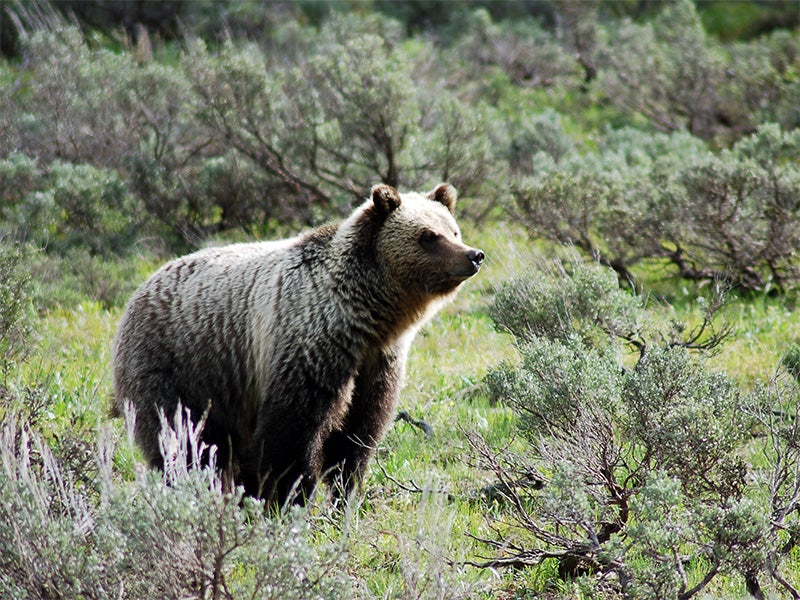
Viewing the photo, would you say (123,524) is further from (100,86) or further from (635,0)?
(635,0)

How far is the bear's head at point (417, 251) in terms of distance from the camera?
506 cm

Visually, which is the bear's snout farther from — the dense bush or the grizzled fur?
the dense bush

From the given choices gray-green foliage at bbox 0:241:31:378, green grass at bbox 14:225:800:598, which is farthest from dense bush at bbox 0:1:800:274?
gray-green foliage at bbox 0:241:31:378

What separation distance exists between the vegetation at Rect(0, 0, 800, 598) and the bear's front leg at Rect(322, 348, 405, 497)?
0.25 meters

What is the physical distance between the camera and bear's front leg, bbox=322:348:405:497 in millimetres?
4996

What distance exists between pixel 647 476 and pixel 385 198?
217 cm

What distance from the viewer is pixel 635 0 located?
19094mm

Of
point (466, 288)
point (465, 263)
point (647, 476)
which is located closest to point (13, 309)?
point (465, 263)

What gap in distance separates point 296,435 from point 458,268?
1242 mm

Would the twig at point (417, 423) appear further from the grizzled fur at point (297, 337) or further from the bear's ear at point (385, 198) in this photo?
the bear's ear at point (385, 198)

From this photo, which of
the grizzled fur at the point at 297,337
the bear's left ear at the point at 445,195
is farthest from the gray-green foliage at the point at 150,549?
the bear's left ear at the point at 445,195

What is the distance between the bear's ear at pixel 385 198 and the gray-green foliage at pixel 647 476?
1.16 metres

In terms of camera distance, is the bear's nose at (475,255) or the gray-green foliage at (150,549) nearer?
the gray-green foliage at (150,549)

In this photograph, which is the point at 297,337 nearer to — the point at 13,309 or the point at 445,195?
the point at 445,195
